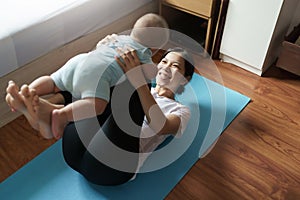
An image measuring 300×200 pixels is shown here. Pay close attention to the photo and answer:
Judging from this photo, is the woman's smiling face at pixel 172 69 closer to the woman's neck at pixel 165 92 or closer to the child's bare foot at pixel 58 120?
the woman's neck at pixel 165 92

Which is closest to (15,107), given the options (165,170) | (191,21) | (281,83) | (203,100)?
(165,170)

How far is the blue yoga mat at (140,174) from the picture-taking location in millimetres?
1405

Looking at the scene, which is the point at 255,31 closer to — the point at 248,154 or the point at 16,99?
the point at 248,154

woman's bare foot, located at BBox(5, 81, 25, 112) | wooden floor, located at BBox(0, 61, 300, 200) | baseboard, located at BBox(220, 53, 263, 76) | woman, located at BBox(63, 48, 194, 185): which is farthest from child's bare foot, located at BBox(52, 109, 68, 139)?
baseboard, located at BBox(220, 53, 263, 76)

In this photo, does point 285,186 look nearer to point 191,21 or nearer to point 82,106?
point 82,106

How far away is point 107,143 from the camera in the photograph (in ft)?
4.09

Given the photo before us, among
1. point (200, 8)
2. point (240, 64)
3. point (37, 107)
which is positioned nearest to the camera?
point (37, 107)

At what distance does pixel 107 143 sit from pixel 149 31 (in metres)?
0.46

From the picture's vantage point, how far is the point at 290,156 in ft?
5.30

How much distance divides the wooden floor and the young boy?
489 millimetres

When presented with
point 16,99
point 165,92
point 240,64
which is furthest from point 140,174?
point 240,64

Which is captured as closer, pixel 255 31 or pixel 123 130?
pixel 123 130

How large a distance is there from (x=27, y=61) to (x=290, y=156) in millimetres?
1406

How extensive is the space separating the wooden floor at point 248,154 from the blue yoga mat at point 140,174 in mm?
46
